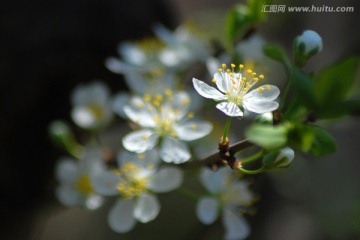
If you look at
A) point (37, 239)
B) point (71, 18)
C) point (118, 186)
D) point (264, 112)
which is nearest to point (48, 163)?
point (37, 239)

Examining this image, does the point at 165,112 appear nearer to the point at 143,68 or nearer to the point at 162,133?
the point at 162,133

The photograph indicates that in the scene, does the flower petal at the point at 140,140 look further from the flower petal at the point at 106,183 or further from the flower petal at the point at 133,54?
the flower petal at the point at 133,54

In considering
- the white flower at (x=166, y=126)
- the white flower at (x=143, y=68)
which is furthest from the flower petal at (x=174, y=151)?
the white flower at (x=143, y=68)

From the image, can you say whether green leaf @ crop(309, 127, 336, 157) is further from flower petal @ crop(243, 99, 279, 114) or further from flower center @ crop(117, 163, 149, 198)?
flower center @ crop(117, 163, 149, 198)

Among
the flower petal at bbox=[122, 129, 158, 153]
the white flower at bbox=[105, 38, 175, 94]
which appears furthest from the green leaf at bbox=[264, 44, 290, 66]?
the white flower at bbox=[105, 38, 175, 94]

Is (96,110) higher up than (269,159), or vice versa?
(96,110)

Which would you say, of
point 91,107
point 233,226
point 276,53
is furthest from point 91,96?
point 276,53

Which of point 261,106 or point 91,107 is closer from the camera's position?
point 261,106
